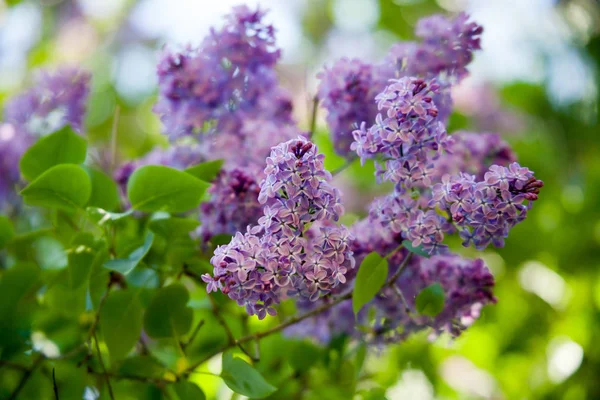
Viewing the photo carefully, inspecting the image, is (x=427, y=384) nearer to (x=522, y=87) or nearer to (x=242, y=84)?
(x=242, y=84)

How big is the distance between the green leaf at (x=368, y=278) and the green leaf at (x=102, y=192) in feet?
0.74

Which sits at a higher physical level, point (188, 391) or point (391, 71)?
point (391, 71)

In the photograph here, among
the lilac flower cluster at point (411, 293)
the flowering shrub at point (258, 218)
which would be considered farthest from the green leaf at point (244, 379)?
the lilac flower cluster at point (411, 293)

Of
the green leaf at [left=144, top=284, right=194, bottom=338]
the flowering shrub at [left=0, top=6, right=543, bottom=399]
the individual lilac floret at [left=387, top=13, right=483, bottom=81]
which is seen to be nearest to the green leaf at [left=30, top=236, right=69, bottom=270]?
the flowering shrub at [left=0, top=6, right=543, bottom=399]

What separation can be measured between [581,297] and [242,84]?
2.28 ft

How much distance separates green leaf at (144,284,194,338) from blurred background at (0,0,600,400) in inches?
7.2

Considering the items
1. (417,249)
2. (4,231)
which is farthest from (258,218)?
(4,231)

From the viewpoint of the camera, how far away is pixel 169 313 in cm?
49

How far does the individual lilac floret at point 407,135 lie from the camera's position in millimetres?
391

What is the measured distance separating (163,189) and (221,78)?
150mm

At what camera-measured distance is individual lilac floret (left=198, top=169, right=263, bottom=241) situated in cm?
47

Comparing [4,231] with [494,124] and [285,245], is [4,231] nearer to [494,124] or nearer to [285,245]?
[285,245]

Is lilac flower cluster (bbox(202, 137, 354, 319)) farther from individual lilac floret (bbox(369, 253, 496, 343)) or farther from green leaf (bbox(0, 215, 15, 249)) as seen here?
green leaf (bbox(0, 215, 15, 249))

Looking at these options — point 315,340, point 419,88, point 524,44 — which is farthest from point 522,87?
point 419,88
